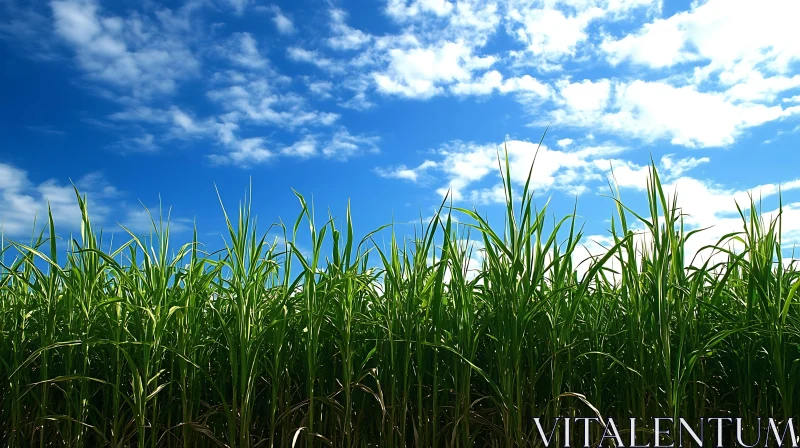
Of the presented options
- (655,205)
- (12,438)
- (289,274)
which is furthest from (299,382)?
(655,205)

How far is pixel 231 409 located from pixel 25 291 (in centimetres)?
148

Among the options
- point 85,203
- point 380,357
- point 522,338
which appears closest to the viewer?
point 522,338

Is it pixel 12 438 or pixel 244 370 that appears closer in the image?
pixel 244 370

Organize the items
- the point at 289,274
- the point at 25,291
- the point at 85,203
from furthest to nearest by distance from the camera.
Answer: the point at 25,291, the point at 85,203, the point at 289,274

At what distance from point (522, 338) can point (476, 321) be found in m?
0.38

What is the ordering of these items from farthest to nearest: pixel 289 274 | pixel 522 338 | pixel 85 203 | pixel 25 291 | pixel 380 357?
pixel 25 291, pixel 85 203, pixel 289 274, pixel 380 357, pixel 522 338

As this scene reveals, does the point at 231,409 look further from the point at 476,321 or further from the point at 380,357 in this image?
the point at 476,321

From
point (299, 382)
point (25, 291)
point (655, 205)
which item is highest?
point (655, 205)

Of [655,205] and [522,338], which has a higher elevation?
[655,205]

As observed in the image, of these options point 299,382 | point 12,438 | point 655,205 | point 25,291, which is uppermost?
point 655,205

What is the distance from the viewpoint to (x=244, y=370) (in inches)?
84.4

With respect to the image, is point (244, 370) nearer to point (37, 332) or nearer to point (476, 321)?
point (476, 321)

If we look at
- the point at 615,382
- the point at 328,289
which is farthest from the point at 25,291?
the point at 615,382

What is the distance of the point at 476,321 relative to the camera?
8.04ft
